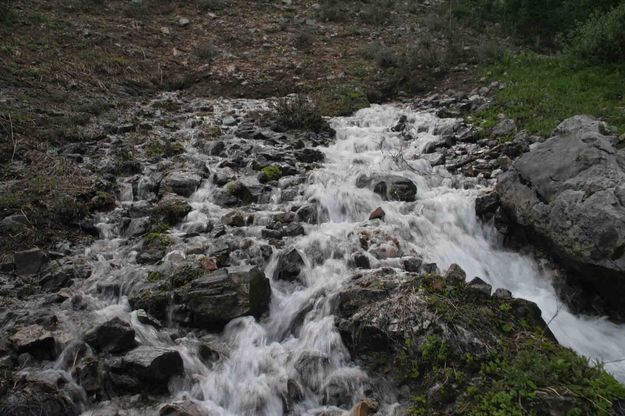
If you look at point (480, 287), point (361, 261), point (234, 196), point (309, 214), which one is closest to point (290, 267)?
point (361, 261)

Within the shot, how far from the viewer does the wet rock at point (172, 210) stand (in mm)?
7953

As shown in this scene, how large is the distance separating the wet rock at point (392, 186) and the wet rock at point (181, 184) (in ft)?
10.3

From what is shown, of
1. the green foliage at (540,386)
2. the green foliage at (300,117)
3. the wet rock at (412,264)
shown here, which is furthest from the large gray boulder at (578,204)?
the green foliage at (300,117)

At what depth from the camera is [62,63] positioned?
13.3 meters

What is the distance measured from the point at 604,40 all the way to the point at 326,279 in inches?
413

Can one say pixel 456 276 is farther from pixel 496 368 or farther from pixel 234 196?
pixel 234 196

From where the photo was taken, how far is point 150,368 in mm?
→ 4617

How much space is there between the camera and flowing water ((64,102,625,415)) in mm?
4785

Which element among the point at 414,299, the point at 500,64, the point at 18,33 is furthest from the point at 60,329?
the point at 500,64

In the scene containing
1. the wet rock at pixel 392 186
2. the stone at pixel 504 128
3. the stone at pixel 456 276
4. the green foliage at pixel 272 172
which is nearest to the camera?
the stone at pixel 456 276

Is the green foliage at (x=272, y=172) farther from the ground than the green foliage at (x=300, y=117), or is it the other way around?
the green foliage at (x=300, y=117)

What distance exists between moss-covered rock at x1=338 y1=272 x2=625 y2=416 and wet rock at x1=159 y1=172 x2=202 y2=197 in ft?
14.4

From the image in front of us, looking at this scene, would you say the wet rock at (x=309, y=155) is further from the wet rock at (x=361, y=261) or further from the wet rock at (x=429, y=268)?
the wet rock at (x=429, y=268)

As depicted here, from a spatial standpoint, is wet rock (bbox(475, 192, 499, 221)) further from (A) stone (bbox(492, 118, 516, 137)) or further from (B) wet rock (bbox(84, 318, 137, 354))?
(B) wet rock (bbox(84, 318, 137, 354))
